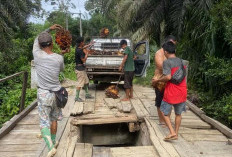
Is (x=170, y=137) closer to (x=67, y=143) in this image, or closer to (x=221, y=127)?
(x=221, y=127)

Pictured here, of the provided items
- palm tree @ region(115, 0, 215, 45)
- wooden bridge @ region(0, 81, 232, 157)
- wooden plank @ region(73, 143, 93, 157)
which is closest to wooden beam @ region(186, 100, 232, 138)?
wooden bridge @ region(0, 81, 232, 157)

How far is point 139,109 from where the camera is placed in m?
6.63

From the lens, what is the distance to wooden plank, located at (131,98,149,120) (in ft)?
20.0

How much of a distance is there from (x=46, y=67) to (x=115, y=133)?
3.68 meters

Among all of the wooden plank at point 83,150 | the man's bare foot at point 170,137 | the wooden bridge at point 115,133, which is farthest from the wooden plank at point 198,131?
the wooden plank at point 83,150

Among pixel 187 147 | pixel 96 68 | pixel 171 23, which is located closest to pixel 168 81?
pixel 187 147

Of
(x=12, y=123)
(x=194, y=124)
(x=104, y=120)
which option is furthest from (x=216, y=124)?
(x=12, y=123)

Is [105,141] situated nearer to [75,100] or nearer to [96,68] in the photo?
[75,100]

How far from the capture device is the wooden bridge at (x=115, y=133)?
4.17 metres

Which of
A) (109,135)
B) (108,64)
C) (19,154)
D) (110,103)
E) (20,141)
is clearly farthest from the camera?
(108,64)

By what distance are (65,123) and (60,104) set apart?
1.72m

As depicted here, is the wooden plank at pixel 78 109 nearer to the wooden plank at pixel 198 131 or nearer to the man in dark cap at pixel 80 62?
the man in dark cap at pixel 80 62

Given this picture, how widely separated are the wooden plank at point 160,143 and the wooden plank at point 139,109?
2.09ft

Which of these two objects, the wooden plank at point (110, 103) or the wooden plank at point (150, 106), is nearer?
the wooden plank at point (150, 106)
